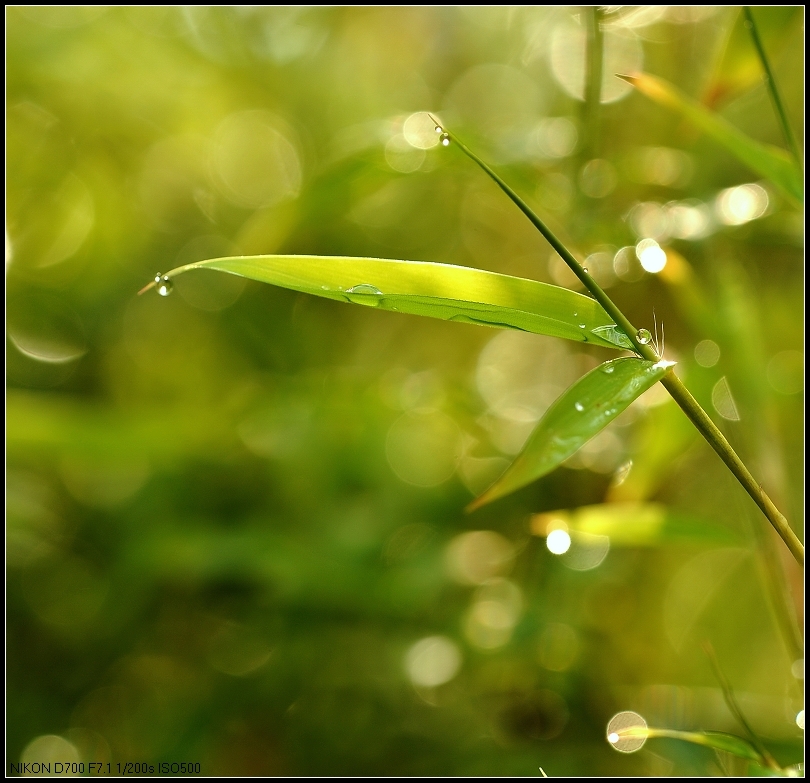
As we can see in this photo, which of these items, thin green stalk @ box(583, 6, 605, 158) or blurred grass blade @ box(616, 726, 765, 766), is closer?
blurred grass blade @ box(616, 726, 765, 766)

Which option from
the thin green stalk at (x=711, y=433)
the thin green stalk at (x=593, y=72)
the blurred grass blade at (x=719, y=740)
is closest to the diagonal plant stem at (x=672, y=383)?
the thin green stalk at (x=711, y=433)

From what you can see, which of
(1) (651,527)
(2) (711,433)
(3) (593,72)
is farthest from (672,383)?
(3) (593,72)

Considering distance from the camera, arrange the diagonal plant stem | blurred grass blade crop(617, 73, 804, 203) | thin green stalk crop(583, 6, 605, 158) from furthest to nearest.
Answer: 1. thin green stalk crop(583, 6, 605, 158)
2. blurred grass blade crop(617, 73, 804, 203)
3. the diagonal plant stem

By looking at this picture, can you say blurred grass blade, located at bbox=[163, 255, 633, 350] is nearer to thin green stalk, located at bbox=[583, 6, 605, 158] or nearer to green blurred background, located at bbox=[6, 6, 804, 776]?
green blurred background, located at bbox=[6, 6, 804, 776]

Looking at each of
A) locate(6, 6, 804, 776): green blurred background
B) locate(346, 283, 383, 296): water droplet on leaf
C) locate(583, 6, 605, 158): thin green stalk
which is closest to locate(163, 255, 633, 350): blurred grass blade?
locate(346, 283, 383, 296): water droplet on leaf

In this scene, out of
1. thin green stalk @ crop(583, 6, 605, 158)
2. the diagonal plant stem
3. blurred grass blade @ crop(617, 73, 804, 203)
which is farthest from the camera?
thin green stalk @ crop(583, 6, 605, 158)

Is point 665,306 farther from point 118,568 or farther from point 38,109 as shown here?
point 38,109

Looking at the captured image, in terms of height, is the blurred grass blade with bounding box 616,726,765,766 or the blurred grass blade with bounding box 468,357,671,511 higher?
the blurred grass blade with bounding box 468,357,671,511
